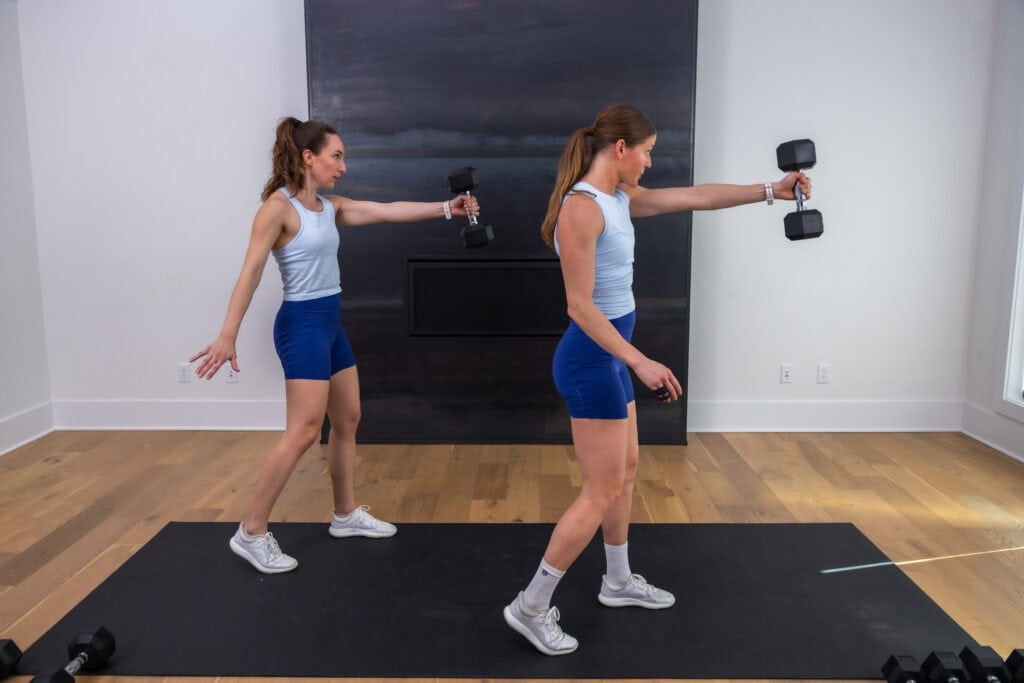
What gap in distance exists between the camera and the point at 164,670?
2.00m

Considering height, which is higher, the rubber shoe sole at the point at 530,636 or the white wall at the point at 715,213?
the white wall at the point at 715,213

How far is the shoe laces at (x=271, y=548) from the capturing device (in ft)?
8.36

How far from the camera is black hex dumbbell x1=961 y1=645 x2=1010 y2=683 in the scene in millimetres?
1820

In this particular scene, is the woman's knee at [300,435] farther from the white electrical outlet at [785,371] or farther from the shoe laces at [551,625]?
the white electrical outlet at [785,371]

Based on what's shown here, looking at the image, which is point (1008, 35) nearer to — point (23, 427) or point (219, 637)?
point (219, 637)

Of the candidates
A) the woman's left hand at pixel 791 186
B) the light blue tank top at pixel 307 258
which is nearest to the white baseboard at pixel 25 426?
the light blue tank top at pixel 307 258

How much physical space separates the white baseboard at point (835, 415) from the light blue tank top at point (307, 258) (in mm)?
2345

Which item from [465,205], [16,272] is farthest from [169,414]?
[465,205]

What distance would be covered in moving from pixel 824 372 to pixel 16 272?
4074 millimetres

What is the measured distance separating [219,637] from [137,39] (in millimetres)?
3123

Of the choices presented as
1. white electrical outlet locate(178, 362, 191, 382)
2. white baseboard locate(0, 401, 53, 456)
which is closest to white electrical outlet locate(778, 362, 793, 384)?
white electrical outlet locate(178, 362, 191, 382)

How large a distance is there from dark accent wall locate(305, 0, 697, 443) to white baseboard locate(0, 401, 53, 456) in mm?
1655

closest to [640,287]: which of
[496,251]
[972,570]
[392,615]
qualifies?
[496,251]

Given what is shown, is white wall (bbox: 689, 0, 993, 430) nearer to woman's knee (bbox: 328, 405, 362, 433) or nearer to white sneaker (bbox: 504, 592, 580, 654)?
woman's knee (bbox: 328, 405, 362, 433)
